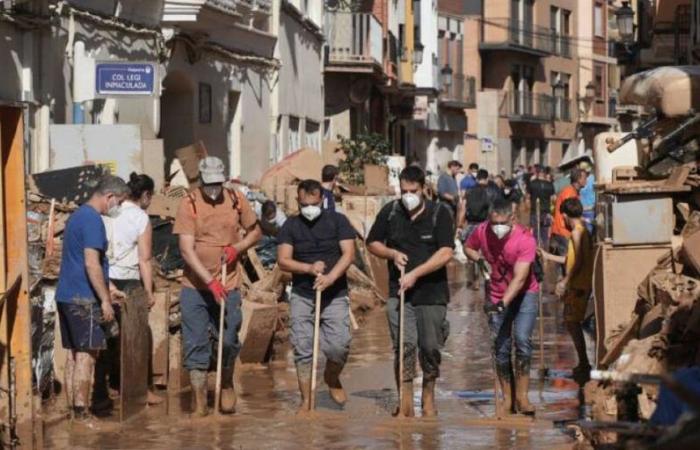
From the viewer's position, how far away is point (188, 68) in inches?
1001

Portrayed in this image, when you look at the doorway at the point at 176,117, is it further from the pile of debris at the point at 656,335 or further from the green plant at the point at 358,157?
the pile of debris at the point at 656,335

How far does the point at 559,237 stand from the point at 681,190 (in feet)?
28.5

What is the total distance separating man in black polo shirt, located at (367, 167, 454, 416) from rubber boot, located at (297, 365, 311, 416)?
0.64m

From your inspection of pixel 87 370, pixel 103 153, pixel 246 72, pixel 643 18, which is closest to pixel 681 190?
pixel 87 370

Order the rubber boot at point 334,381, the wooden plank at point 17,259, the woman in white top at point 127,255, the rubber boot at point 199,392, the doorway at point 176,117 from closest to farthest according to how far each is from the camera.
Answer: the wooden plank at point 17,259
the rubber boot at point 199,392
the rubber boot at point 334,381
the woman in white top at point 127,255
the doorway at point 176,117

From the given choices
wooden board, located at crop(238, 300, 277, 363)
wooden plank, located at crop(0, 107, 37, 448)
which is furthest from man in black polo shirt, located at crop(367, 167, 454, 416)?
wooden plank, located at crop(0, 107, 37, 448)

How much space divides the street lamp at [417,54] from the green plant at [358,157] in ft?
67.9


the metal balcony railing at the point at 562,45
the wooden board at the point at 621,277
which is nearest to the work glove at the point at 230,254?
the wooden board at the point at 621,277

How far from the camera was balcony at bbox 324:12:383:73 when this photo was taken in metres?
40.1

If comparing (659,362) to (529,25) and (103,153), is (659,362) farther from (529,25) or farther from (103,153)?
(529,25)

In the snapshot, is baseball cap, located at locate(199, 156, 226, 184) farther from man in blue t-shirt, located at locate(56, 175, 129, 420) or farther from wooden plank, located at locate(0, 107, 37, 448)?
wooden plank, located at locate(0, 107, 37, 448)

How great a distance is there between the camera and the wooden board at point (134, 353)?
42.5ft

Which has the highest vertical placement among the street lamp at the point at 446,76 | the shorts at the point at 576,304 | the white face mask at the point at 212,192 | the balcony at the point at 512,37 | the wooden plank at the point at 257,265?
the balcony at the point at 512,37

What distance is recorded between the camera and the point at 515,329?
1338cm
